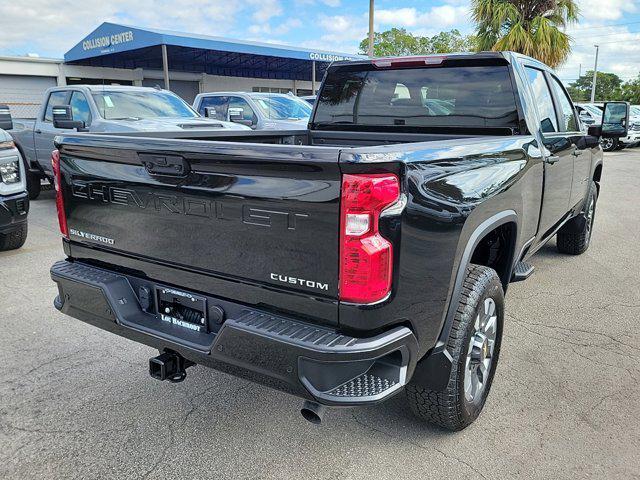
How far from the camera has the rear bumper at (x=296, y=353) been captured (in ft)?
6.75

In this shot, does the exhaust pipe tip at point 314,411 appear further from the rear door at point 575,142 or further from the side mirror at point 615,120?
the side mirror at point 615,120

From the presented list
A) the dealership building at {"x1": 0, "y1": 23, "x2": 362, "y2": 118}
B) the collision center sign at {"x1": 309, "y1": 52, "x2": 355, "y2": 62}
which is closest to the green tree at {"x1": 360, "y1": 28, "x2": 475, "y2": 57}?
the dealership building at {"x1": 0, "y1": 23, "x2": 362, "y2": 118}

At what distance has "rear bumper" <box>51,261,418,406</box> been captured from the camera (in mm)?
2059

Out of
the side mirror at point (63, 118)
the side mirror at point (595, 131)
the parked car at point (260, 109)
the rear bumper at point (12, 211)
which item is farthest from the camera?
the parked car at point (260, 109)

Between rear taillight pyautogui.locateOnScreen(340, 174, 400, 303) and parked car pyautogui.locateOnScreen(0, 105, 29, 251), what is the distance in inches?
191

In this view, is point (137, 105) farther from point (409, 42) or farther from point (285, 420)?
point (409, 42)

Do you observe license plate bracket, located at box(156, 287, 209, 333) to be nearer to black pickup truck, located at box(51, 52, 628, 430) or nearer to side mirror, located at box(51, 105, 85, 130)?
black pickup truck, located at box(51, 52, 628, 430)

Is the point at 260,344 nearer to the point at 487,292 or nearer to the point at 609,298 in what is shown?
the point at 487,292

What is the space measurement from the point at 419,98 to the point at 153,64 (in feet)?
92.7

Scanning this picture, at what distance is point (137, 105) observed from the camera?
8469 millimetres

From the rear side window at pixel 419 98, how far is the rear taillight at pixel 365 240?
1.94 m

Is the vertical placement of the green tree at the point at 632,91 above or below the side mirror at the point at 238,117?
above

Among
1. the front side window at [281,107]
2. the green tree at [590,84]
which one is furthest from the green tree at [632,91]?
the front side window at [281,107]

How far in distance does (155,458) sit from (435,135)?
2730 mm
